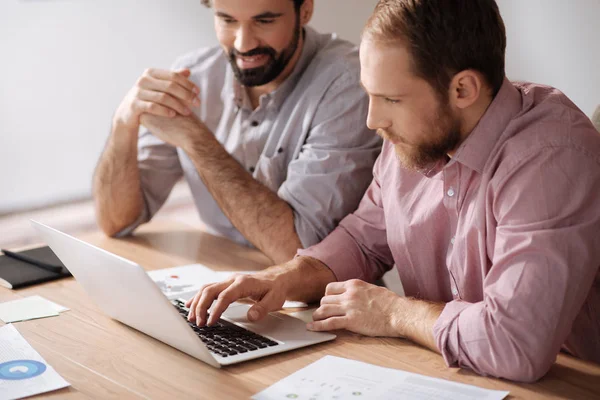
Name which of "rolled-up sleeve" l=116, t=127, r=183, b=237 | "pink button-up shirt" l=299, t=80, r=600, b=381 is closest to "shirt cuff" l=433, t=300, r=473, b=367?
"pink button-up shirt" l=299, t=80, r=600, b=381

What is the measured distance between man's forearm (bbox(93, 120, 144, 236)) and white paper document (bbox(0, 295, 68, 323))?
0.52 metres

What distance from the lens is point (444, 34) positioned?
133 cm

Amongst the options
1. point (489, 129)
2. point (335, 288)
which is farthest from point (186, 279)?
point (489, 129)

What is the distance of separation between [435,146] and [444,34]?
0.20m

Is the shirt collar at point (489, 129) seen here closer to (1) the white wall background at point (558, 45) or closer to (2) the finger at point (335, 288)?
(2) the finger at point (335, 288)

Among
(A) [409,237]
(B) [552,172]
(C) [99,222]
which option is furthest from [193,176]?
(B) [552,172]

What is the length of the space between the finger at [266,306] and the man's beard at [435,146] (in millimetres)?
350

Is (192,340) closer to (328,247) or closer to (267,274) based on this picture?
(267,274)

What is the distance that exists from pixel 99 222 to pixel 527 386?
1358 millimetres

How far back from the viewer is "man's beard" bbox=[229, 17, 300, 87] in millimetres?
2131

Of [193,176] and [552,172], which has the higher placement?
[552,172]

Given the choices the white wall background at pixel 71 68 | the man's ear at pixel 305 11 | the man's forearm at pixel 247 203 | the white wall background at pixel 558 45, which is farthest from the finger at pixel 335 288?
the white wall background at pixel 71 68

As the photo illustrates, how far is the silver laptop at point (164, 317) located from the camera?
4.23 feet

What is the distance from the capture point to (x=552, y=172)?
1.28 metres
